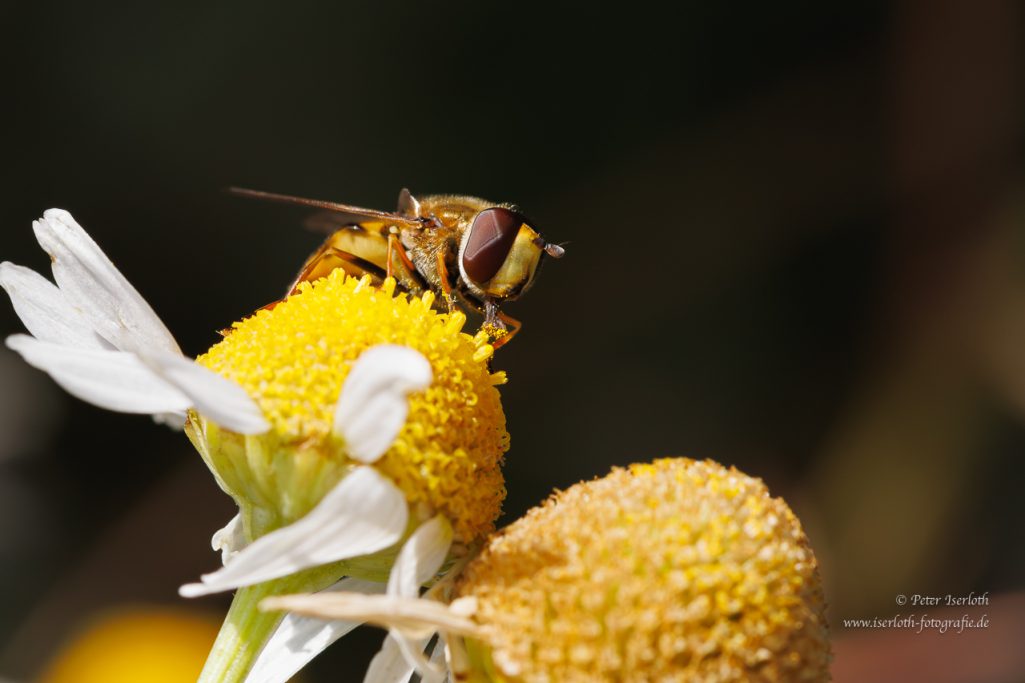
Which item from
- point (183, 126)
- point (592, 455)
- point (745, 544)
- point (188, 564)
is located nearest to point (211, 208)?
point (183, 126)

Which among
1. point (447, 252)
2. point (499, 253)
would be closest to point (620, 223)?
point (447, 252)

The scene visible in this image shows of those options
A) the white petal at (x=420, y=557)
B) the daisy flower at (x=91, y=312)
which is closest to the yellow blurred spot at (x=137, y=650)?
the daisy flower at (x=91, y=312)

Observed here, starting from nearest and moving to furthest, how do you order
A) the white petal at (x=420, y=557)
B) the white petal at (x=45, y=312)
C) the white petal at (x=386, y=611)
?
the white petal at (x=386, y=611), the white petal at (x=420, y=557), the white petal at (x=45, y=312)

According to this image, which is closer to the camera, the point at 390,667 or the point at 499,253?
the point at 390,667

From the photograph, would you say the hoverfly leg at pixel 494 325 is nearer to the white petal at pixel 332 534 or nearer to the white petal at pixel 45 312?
the white petal at pixel 332 534

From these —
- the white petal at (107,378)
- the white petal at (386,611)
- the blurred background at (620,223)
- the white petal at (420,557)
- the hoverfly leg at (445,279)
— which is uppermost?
the blurred background at (620,223)

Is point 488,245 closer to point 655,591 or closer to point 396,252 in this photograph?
point 396,252

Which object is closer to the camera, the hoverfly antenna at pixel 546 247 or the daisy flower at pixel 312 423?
the daisy flower at pixel 312 423
